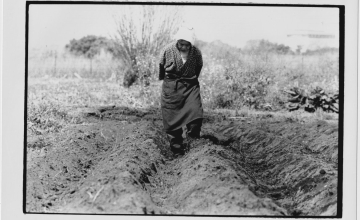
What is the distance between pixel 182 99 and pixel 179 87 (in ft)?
0.47

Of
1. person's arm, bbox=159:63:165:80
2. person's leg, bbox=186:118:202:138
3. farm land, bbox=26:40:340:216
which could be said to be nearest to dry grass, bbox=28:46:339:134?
farm land, bbox=26:40:340:216

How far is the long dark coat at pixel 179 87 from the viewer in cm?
740

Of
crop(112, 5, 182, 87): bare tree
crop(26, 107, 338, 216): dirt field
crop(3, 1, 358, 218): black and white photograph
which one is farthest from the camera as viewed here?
crop(112, 5, 182, 87): bare tree

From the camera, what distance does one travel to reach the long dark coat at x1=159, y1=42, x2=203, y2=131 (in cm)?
740

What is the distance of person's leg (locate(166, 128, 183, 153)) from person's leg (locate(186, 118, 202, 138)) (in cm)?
11

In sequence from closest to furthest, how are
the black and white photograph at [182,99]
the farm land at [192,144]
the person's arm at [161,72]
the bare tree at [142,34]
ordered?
1. the farm land at [192,144]
2. the black and white photograph at [182,99]
3. the bare tree at [142,34]
4. the person's arm at [161,72]

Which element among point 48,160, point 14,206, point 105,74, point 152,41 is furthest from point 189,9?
point 14,206

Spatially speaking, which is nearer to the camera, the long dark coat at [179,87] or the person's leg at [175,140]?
the long dark coat at [179,87]

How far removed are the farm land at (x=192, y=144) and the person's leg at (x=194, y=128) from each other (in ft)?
0.38

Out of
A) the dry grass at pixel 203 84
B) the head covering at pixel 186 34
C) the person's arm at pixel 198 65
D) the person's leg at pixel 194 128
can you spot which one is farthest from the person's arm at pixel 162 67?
the person's leg at pixel 194 128

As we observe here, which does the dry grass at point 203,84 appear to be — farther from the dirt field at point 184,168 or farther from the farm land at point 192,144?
the dirt field at point 184,168

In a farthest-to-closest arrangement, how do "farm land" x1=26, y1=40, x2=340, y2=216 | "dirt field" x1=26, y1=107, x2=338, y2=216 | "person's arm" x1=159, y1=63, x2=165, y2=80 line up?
"person's arm" x1=159, y1=63, x2=165, y2=80
"farm land" x1=26, y1=40, x2=340, y2=216
"dirt field" x1=26, y1=107, x2=338, y2=216

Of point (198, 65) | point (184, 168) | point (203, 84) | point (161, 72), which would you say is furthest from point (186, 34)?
point (184, 168)

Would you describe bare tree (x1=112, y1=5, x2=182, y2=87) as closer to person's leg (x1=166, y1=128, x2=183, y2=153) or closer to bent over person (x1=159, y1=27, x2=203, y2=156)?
bent over person (x1=159, y1=27, x2=203, y2=156)
